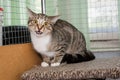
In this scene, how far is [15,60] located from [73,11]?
A: 0.98 m

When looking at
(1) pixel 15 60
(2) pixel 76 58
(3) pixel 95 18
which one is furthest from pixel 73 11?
(1) pixel 15 60

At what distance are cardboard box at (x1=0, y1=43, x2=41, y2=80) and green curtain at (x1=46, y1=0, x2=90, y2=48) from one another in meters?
0.71

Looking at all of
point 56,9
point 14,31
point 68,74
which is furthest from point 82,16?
point 68,74

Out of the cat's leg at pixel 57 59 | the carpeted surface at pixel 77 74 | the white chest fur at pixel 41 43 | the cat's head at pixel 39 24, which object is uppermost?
the cat's head at pixel 39 24

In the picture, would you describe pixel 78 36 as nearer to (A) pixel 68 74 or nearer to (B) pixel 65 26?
(B) pixel 65 26

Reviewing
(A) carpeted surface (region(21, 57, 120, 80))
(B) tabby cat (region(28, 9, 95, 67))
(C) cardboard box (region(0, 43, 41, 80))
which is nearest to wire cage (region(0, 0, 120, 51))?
(B) tabby cat (region(28, 9, 95, 67))

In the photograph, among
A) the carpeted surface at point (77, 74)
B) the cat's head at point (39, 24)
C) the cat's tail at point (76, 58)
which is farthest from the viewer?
the cat's tail at point (76, 58)

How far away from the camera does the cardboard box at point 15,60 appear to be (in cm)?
128

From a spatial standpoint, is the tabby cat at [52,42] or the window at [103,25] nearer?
the tabby cat at [52,42]

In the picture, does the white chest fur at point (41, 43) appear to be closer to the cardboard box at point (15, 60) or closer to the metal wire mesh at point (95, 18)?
the cardboard box at point (15, 60)

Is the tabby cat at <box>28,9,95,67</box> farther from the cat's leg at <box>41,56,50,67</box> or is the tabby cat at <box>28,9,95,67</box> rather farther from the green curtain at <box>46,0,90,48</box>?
the green curtain at <box>46,0,90,48</box>

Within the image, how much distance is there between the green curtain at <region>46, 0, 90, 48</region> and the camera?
2178 mm

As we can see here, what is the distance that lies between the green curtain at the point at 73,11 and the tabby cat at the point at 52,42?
549 millimetres

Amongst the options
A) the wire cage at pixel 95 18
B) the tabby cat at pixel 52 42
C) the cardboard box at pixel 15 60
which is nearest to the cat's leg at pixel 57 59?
the tabby cat at pixel 52 42
